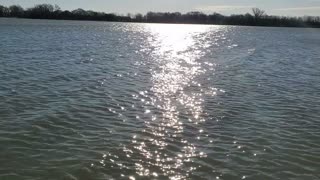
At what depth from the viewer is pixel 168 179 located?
10.6 metres

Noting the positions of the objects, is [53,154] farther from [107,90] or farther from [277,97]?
[277,97]

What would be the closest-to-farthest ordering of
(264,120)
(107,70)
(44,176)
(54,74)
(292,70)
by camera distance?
(44,176) → (264,120) → (54,74) → (107,70) → (292,70)

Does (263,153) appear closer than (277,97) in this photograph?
Yes

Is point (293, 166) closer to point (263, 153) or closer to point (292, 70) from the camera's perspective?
point (263, 153)

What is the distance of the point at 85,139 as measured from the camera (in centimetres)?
1344

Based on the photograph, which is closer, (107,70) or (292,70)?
(107,70)

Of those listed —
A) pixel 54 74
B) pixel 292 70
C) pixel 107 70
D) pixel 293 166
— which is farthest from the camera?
pixel 292 70

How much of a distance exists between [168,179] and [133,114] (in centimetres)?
652

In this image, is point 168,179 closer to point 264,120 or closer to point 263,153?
point 263,153

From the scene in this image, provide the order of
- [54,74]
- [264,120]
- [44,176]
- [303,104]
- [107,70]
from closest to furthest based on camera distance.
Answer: [44,176], [264,120], [303,104], [54,74], [107,70]

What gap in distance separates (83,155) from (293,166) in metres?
5.62

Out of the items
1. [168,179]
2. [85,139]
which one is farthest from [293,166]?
[85,139]

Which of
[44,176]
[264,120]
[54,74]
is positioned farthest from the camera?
[54,74]

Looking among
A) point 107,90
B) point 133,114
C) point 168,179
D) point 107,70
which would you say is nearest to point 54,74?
point 107,70
